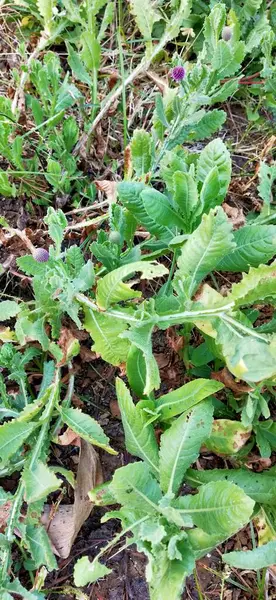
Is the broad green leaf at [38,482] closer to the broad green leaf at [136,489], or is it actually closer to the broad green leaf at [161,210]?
the broad green leaf at [136,489]

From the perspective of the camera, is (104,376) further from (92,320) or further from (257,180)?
(257,180)

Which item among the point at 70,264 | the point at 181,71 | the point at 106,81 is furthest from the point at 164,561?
the point at 106,81

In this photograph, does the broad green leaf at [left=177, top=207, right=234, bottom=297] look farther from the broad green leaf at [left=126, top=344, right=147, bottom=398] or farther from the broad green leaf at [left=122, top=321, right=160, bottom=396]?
the broad green leaf at [left=126, top=344, right=147, bottom=398]

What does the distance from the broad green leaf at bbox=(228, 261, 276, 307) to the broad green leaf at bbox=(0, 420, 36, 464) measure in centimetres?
76

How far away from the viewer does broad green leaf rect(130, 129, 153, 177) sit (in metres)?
2.09

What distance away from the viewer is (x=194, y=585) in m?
2.10

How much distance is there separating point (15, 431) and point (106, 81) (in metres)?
1.61

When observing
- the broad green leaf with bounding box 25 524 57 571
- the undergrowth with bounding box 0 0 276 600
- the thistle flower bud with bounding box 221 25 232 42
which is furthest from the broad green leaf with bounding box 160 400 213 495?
the thistle flower bud with bounding box 221 25 232 42

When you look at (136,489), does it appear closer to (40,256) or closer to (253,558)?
(253,558)

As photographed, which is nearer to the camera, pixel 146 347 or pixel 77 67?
pixel 146 347

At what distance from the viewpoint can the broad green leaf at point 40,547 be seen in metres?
1.88

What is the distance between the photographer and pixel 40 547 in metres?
1.95

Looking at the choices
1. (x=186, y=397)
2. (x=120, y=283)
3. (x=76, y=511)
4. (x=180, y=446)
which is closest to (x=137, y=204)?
(x=120, y=283)

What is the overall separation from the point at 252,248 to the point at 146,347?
486mm
